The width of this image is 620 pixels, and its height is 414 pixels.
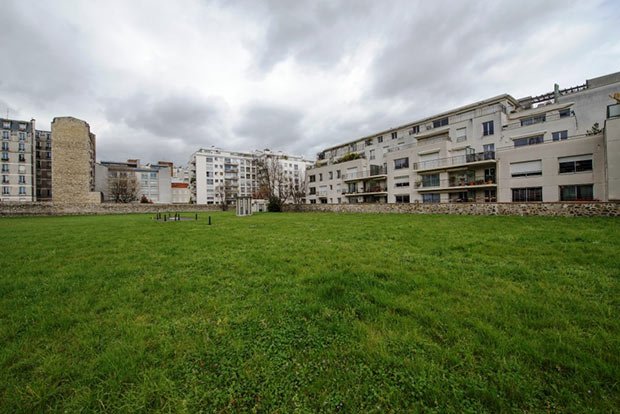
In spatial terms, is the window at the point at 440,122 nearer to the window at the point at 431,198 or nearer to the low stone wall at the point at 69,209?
the window at the point at 431,198

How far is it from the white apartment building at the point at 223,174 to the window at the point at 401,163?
50.9 meters

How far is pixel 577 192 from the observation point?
22094 mm

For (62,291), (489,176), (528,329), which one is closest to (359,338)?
(528,329)

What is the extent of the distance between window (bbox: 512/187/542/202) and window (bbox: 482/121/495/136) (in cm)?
868

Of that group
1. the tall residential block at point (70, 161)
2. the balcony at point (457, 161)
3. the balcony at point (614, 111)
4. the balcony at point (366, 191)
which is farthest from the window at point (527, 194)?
the tall residential block at point (70, 161)

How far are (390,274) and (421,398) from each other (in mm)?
3352

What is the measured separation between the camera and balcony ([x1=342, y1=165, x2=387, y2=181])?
40.3m

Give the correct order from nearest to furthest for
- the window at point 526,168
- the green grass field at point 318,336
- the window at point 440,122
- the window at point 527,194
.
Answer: the green grass field at point 318,336 < the window at point 526,168 < the window at point 527,194 < the window at point 440,122

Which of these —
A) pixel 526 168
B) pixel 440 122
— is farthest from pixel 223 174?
pixel 526 168

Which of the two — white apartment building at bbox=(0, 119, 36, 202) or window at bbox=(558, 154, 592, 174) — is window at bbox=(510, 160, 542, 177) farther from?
white apartment building at bbox=(0, 119, 36, 202)

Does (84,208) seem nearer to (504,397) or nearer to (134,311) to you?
(134,311)

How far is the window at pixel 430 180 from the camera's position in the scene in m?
32.4

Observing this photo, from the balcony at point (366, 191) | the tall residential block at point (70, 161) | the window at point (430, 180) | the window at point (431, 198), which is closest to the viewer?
the window at point (430, 180)

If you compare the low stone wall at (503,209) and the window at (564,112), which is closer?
the low stone wall at (503,209)
